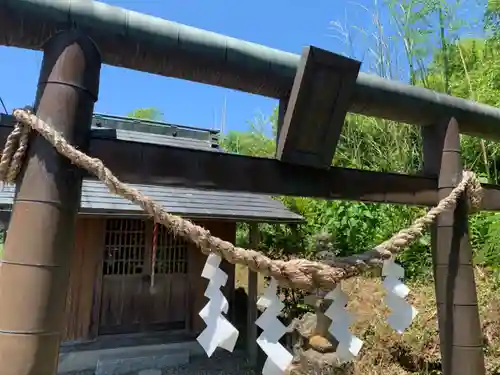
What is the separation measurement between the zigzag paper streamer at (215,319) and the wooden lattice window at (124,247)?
510 cm

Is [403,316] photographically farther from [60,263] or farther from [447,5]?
[447,5]

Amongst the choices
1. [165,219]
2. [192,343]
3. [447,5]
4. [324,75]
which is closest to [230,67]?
[324,75]

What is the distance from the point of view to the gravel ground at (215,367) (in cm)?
560

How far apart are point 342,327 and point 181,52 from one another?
125 centimetres

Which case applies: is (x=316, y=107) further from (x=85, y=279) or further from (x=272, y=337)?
(x=85, y=279)

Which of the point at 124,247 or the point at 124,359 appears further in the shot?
the point at 124,247

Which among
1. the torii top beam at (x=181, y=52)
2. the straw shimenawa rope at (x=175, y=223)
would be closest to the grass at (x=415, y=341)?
the torii top beam at (x=181, y=52)

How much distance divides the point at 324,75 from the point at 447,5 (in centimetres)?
852

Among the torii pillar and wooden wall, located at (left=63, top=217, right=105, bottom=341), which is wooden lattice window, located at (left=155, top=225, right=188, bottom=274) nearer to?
wooden wall, located at (left=63, top=217, right=105, bottom=341)

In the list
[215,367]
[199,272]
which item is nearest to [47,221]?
[215,367]

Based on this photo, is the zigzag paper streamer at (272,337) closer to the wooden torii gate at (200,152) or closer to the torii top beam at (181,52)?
the wooden torii gate at (200,152)

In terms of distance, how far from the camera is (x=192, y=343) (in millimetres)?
6176

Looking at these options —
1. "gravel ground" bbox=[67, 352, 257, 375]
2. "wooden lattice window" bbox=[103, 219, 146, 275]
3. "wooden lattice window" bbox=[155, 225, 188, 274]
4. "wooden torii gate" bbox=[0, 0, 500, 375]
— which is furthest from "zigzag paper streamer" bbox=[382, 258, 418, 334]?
"wooden lattice window" bbox=[103, 219, 146, 275]

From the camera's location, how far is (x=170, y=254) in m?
6.57
